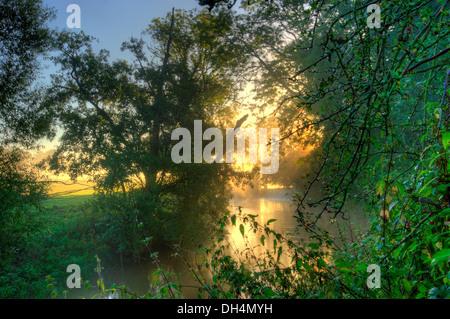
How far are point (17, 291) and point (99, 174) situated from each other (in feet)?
10.3

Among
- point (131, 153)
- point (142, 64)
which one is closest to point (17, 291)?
point (131, 153)

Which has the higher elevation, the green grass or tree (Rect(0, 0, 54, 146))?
tree (Rect(0, 0, 54, 146))

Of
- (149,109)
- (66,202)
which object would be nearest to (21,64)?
(149,109)

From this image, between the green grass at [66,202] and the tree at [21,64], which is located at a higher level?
the tree at [21,64]

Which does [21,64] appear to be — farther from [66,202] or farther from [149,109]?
[66,202]

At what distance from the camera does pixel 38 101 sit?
7457 mm

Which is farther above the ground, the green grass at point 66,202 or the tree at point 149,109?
the tree at point 149,109

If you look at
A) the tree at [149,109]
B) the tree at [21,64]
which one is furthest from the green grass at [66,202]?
the tree at [21,64]

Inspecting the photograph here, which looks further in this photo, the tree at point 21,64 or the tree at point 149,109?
the tree at point 149,109

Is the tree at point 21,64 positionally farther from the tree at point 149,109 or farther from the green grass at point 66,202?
the green grass at point 66,202

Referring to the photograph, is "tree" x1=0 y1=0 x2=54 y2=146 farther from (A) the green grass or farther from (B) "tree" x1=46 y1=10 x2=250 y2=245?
(A) the green grass

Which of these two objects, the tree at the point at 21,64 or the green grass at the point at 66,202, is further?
the green grass at the point at 66,202

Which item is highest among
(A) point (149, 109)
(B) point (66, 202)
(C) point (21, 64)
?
(C) point (21, 64)

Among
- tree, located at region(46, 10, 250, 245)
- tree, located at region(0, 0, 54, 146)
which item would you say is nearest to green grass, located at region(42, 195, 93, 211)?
tree, located at region(46, 10, 250, 245)
